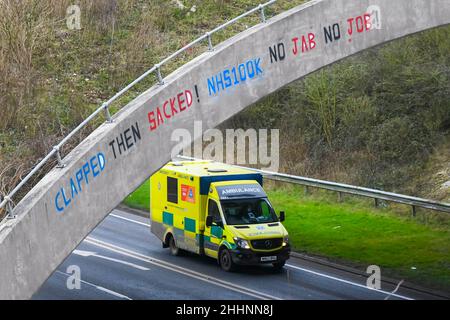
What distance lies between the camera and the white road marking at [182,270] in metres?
23.5

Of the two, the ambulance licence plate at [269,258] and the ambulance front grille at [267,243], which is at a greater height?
the ambulance front grille at [267,243]

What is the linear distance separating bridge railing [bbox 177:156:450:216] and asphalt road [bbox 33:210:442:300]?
184 inches

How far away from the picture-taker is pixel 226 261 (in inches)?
1032

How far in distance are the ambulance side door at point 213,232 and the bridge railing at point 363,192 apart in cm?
700

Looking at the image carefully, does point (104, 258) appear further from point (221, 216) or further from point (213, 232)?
point (221, 216)

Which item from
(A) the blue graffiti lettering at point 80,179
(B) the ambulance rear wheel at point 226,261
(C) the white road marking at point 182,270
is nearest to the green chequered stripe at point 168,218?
(C) the white road marking at point 182,270

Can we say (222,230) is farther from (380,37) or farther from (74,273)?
(380,37)

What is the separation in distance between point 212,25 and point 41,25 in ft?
16.1

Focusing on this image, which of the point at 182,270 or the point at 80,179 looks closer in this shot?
the point at 80,179

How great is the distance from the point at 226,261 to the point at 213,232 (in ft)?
2.98

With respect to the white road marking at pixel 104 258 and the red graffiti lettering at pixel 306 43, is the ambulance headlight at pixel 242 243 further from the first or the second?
the red graffiti lettering at pixel 306 43

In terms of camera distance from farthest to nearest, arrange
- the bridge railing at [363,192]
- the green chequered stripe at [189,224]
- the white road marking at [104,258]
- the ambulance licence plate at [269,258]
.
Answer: the bridge railing at [363,192], the green chequered stripe at [189,224], the white road marking at [104,258], the ambulance licence plate at [269,258]

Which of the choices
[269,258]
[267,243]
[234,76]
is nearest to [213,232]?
[267,243]

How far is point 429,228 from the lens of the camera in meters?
29.6
